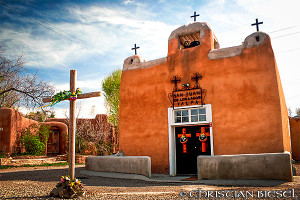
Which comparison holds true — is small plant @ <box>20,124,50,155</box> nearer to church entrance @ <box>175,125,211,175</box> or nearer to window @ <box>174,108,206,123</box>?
church entrance @ <box>175,125,211,175</box>

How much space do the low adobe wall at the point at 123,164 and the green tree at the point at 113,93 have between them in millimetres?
12352

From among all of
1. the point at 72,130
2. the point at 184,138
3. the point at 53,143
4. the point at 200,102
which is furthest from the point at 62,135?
the point at 72,130

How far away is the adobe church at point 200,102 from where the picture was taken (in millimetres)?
8125

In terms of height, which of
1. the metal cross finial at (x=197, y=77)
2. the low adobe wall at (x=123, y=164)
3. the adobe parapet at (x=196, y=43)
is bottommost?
the low adobe wall at (x=123, y=164)

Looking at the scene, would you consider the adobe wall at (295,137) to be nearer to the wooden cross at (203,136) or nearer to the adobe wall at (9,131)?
the wooden cross at (203,136)

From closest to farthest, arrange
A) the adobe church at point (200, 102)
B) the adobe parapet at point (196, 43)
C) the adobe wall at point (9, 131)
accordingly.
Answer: the adobe church at point (200, 102) < the adobe parapet at point (196, 43) < the adobe wall at point (9, 131)

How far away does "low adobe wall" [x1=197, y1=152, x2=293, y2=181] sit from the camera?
655cm

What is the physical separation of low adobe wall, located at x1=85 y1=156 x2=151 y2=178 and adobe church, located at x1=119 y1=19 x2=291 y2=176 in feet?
4.02

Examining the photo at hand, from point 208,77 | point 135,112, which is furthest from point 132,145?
point 208,77

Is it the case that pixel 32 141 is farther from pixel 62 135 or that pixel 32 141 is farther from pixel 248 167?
pixel 248 167

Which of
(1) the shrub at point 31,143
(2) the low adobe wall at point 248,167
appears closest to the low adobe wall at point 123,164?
(2) the low adobe wall at point 248,167

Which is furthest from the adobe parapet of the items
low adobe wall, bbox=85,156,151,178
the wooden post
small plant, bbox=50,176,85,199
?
small plant, bbox=50,176,85,199

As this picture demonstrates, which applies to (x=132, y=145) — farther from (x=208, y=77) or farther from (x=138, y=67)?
(x=208, y=77)

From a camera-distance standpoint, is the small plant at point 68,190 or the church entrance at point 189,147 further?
the church entrance at point 189,147
